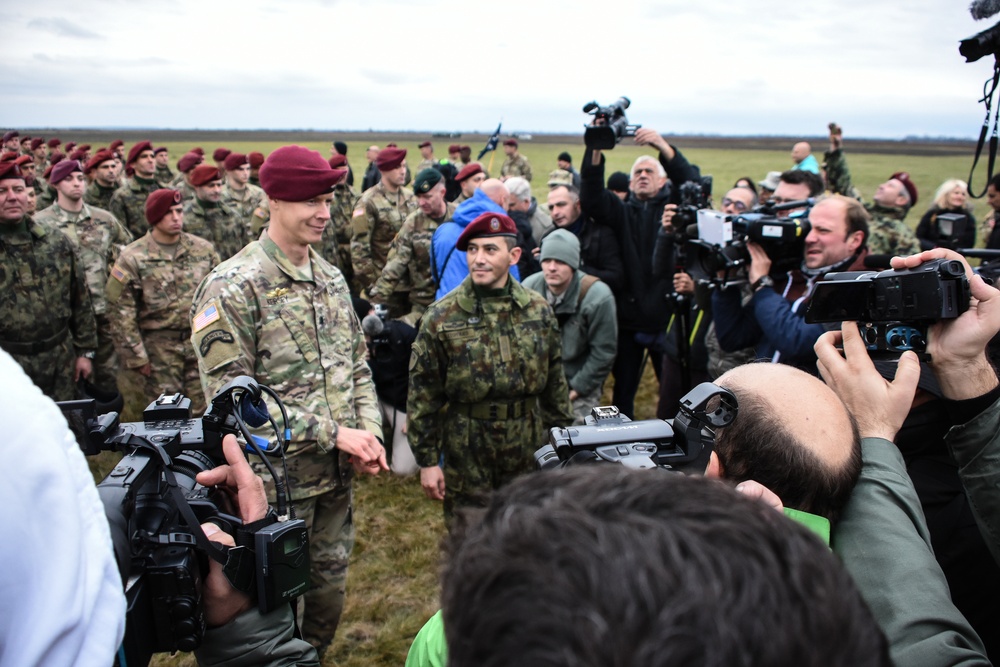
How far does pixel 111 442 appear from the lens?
1.57 meters

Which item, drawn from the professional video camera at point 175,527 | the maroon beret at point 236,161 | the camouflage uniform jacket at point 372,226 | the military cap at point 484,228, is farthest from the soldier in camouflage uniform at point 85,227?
the professional video camera at point 175,527

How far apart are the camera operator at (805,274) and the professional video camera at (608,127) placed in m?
1.58

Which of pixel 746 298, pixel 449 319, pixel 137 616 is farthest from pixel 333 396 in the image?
pixel 746 298

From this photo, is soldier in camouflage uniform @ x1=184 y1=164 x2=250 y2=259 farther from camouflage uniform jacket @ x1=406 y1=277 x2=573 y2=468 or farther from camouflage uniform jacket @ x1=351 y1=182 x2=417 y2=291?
camouflage uniform jacket @ x1=406 y1=277 x2=573 y2=468

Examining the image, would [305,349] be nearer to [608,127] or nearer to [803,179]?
[608,127]

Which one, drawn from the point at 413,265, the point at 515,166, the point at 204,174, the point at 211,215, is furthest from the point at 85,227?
the point at 515,166

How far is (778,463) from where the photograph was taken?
134 cm

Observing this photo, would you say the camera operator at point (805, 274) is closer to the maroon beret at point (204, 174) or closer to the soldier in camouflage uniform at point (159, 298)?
the soldier in camouflage uniform at point (159, 298)

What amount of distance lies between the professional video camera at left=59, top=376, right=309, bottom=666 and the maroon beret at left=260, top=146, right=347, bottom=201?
4.27 feet

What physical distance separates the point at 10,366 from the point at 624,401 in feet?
17.1

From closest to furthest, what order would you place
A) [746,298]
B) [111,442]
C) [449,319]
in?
[111,442] → [449,319] → [746,298]

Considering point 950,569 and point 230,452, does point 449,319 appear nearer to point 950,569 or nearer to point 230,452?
point 230,452

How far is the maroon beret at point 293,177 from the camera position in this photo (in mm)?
2963

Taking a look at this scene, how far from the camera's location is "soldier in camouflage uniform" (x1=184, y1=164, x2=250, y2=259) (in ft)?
27.6
